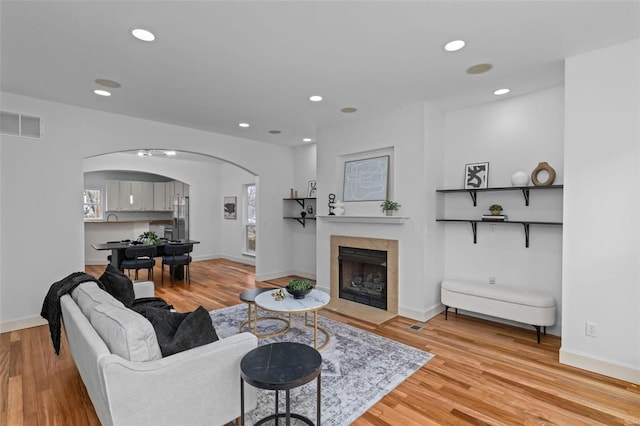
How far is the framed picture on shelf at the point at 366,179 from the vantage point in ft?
14.6

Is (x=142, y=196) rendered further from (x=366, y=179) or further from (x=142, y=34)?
(x=142, y=34)

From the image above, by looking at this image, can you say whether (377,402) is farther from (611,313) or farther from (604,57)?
(604,57)

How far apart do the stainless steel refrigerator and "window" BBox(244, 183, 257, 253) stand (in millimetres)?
1759

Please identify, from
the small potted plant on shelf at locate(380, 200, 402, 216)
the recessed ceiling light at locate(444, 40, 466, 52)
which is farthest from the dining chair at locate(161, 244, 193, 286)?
the recessed ceiling light at locate(444, 40, 466, 52)

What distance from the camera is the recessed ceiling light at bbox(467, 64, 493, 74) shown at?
117 inches

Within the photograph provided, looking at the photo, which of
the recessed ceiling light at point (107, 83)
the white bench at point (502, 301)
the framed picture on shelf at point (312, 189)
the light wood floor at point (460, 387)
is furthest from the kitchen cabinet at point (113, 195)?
the white bench at point (502, 301)

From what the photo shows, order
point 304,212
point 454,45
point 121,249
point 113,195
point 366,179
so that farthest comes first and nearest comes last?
point 113,195 < point 304,212 < point 121,249 < point 366,179 < point 454,45

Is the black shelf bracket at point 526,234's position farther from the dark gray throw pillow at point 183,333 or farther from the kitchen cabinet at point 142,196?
the kitchen cabinet at point 142,196

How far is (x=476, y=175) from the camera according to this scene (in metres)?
4.05

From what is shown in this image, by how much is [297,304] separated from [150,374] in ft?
5.35

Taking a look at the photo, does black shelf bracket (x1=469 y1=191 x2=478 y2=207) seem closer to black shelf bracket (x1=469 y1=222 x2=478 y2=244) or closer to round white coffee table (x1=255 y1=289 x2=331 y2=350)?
black shelf bracket (x1=469 y1=222 x2=478 y2=244)

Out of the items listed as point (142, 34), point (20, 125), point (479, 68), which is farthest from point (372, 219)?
point (20, 125)

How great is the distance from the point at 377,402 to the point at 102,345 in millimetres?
1857

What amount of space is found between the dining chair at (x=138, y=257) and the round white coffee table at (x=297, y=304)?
327 cm
